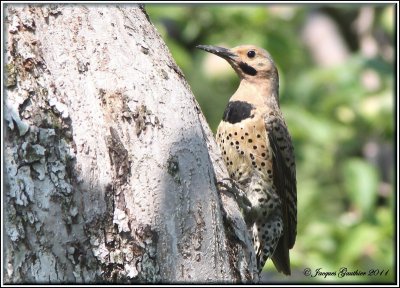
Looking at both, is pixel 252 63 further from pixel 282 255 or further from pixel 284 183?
pixel 282 255

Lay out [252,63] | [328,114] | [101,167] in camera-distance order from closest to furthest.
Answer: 1. [101,167]
2. [252,63]
3. [328,114]

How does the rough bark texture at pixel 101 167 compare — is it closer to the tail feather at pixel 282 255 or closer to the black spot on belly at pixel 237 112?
the black spot on belly at pixel 237 112

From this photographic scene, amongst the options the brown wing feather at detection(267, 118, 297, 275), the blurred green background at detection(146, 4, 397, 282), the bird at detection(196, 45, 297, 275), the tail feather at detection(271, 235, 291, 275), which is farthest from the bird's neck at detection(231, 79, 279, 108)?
the blurred green background at detection(146, 4, 397, 282)

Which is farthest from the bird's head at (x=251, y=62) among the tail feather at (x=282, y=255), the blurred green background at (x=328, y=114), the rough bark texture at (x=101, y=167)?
the blurred green background at (x=328, y=114)

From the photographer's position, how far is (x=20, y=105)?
3.27 m

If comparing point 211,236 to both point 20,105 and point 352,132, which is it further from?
point 352,132

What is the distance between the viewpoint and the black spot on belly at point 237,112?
4.85 meters

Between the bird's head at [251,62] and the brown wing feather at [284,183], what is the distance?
1.25 ft

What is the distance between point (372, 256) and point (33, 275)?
5.28 metres

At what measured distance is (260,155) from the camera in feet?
16.0

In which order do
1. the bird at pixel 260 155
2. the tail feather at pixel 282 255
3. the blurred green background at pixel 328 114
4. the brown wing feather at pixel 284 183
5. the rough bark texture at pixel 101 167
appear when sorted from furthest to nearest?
the blurred green background at pixel 328 114 < the tail feather at pixel 282 255 < the brown wing feather at pixel 284 183 < the bird at pixel 260 155 < the rough bark texture at pixel 101 167

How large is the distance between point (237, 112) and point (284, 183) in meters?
0.58

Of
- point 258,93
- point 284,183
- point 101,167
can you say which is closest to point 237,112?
point 258,93

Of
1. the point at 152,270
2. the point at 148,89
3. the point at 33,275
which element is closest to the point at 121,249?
the point at 152,270
